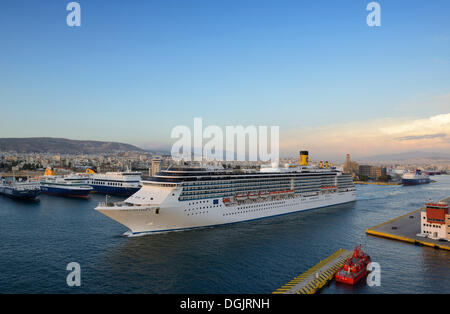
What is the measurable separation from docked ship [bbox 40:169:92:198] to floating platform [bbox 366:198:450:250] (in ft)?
139

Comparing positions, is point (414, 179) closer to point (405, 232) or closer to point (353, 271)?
point (405, 232)

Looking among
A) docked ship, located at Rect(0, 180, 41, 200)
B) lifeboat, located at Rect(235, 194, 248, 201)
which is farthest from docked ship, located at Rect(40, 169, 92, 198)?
lifeboat, located at Rect(235, 194, 248, 201)

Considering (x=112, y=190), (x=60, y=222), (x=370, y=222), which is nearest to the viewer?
(x=60, y=222)

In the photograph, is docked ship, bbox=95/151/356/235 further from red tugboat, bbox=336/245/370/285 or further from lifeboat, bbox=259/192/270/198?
red tugboat, bbox=336/245/370/285

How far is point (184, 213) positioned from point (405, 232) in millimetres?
17604

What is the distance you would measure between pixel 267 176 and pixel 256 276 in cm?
1742

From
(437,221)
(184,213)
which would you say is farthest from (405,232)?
(184,213)

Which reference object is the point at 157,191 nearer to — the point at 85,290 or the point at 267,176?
the point at 85,290

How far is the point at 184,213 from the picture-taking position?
75.8 ft

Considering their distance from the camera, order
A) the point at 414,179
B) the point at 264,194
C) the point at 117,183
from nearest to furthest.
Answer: the point at 264,194, the point at 117,183, the point at 414,179
